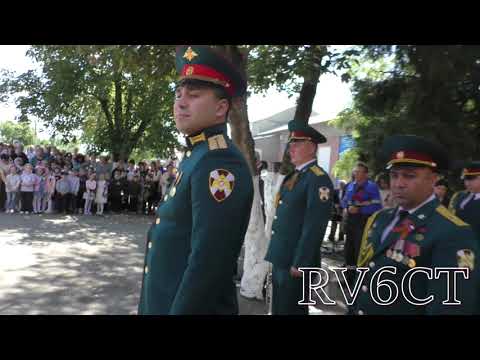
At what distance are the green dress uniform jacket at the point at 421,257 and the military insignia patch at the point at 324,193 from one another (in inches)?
39.8

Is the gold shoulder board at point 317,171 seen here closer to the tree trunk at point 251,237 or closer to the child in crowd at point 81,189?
the tree trunk at point 251,237

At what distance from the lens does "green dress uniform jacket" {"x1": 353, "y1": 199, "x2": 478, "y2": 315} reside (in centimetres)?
216

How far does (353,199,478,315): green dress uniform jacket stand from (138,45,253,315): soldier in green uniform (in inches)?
35.6

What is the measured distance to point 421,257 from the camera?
232cm

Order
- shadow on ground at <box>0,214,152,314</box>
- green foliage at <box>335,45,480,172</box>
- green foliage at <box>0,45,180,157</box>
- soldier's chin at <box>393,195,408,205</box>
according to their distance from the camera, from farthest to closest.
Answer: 1. green foliage at <box>0,45,180,157</box>
2. green foliage at <box>335,45,480,172</box>
3. shadow on ground at <box>0,214,152,314</box>
4. soldier's chin at <box>393,195,408,205</box>

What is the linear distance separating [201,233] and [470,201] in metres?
3.61

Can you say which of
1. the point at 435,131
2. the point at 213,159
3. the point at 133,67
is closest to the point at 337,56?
the point at 435,131

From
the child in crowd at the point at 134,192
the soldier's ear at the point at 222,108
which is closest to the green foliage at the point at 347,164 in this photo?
the soldier's ear at the point at 222,108

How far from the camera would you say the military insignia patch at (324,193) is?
3.72m

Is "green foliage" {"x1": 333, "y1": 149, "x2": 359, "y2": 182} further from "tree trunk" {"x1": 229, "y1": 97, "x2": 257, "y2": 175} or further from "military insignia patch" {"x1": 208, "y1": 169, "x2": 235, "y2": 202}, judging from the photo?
→ "military insignia patch" {"x1": 208, "y1": 169, "x2": 235, "y2": 202}

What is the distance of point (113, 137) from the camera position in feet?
65.9

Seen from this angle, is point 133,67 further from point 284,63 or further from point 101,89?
point 101,89

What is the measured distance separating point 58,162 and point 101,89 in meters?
4.36

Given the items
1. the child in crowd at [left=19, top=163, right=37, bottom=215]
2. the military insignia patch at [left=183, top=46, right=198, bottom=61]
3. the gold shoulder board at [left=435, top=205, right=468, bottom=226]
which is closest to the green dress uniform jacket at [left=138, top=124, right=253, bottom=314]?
the military insignia patch at [left=183, top=46, right=198, bottom=61]
